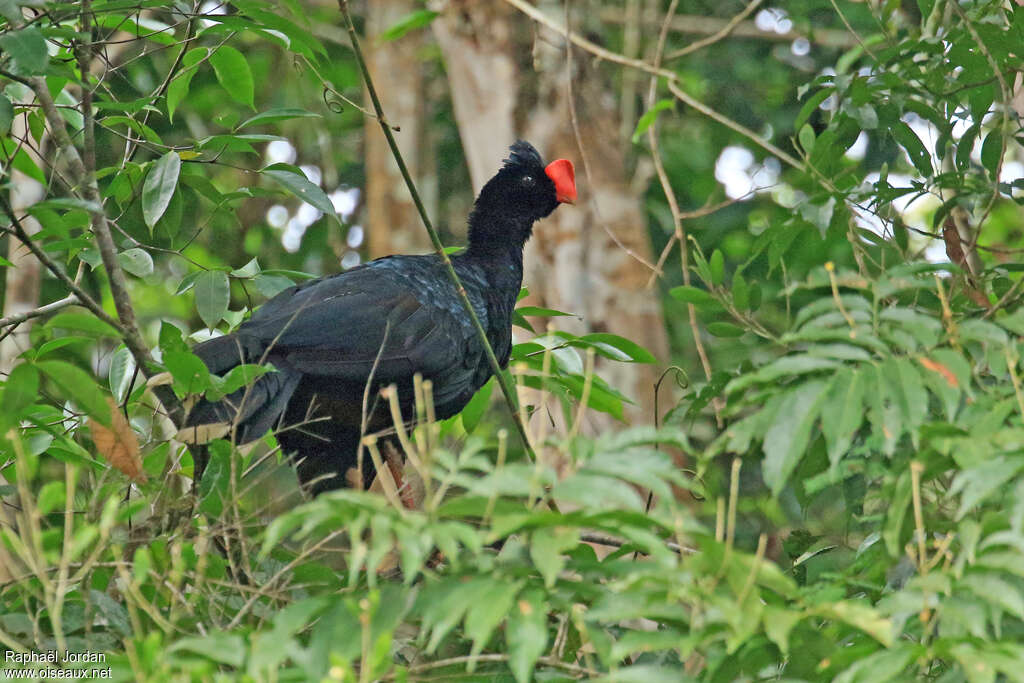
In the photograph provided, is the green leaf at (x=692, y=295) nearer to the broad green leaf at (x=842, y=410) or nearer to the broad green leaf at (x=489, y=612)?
the broad green leaf at (x=842, y=410)

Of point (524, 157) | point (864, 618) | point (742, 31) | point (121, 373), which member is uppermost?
point (742, 31)

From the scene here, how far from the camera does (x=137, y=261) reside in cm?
341

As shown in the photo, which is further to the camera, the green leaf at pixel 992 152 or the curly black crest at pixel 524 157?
the curly black crest at pixel 524 157

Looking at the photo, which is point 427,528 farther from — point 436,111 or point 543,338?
point 436,111

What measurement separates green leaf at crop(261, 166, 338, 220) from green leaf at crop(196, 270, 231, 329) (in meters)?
0.33

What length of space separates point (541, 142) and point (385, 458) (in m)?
2.58

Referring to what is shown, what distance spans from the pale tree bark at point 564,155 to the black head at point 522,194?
1.02 metres

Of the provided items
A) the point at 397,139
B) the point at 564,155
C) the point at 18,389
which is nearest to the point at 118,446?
the point at 18,389

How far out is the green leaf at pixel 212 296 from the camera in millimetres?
3307

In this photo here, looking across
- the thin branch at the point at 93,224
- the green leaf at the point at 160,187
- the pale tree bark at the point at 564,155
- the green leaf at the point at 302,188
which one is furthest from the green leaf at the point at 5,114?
the pale tree bark at the point at 564,155

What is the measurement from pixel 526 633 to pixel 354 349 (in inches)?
85.9

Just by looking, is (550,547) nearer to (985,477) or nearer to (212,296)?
(985,477)

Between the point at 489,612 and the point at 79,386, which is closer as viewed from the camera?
the point at 489,612

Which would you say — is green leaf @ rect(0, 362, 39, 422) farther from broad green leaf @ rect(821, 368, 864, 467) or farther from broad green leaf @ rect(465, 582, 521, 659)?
broad green leaf @ rect(821, 368, 864, 467)
